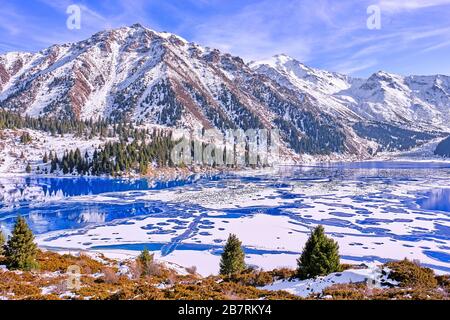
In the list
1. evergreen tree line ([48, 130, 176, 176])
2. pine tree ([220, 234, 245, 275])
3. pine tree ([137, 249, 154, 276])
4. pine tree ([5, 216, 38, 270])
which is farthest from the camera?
evergreen tree line ([48, 130, 176, 176])

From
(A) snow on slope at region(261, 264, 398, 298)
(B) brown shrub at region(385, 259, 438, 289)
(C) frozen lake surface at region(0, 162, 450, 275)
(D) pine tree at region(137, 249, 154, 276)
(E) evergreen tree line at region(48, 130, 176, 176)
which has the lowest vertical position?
(C) frozen lake surface at region(0, 162, 450, 275)

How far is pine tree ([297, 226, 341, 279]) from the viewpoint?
27109 mm

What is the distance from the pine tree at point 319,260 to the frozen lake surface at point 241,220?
19.5 m

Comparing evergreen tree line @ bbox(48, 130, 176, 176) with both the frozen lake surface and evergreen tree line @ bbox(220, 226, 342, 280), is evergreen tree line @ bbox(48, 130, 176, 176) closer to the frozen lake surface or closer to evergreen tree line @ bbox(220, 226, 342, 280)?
the frozen lake surface

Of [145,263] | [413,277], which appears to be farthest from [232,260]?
[413,277]

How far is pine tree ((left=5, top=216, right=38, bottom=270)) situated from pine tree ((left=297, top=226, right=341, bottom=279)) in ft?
70.9

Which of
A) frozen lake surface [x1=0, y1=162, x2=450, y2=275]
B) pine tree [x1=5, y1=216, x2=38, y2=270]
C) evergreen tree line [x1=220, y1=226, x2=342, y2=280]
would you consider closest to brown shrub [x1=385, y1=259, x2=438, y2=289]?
evergreen tree line [x1=220, y1=226, x2=342, y2=280]

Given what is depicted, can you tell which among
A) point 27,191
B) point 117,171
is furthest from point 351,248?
point 117,171

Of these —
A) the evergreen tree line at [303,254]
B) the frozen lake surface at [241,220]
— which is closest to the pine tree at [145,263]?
the evergreen tree line at [303,254]

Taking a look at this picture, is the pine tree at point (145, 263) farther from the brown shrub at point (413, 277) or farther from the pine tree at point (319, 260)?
the brown shrub at point (413, 277)

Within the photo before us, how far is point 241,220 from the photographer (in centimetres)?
7612

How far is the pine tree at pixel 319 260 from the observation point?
88.9 ft

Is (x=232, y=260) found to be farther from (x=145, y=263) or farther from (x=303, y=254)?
(x=303, y=254)

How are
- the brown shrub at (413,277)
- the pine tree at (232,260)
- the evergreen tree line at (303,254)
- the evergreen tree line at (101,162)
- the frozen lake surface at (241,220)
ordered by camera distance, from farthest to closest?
the evergreen tree line at (101,162)
the frozen lake surface at (241,220)
the pine tree at (232,260)
the evergreen tree line at (303,254)
the brown shrub at (413,277)
